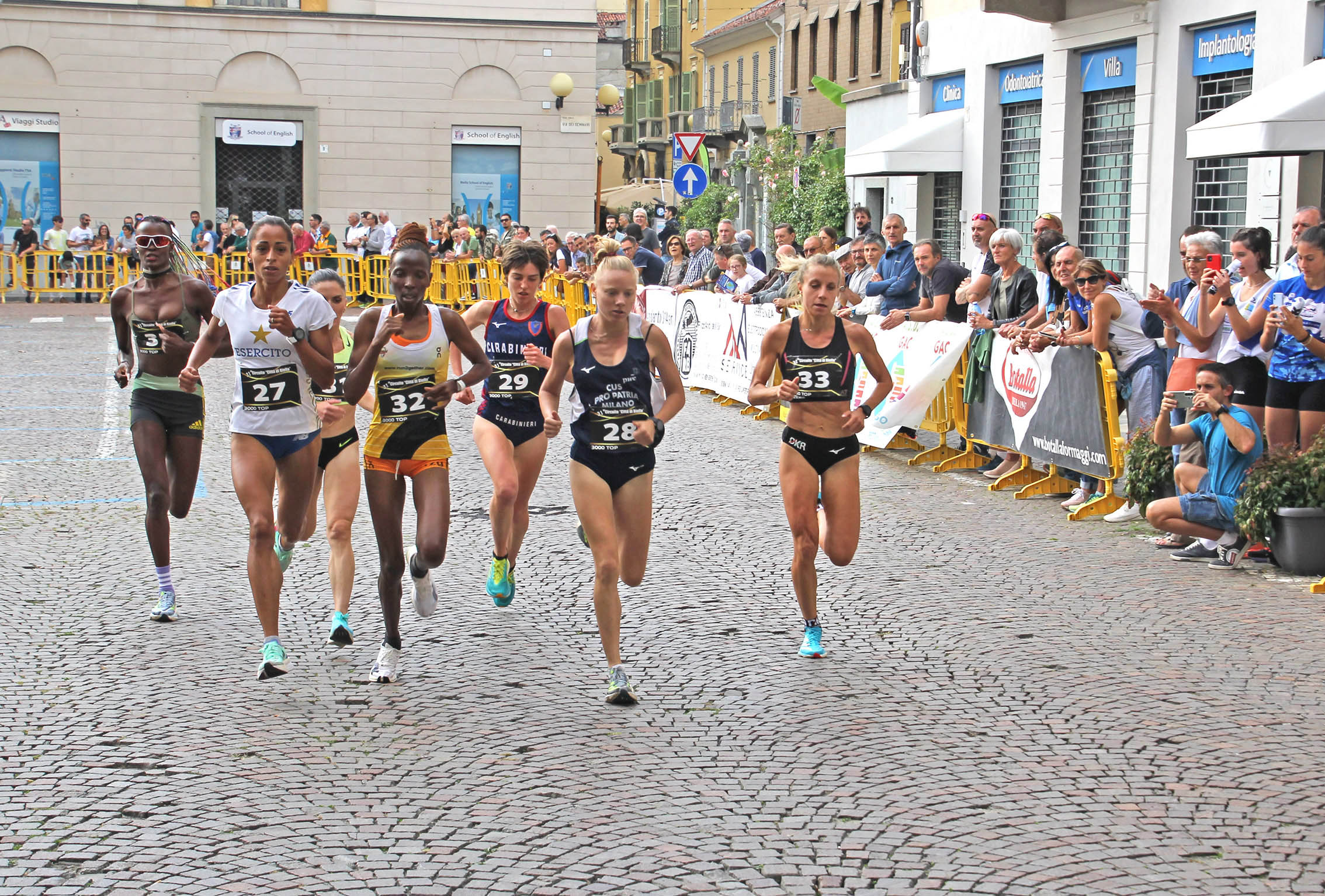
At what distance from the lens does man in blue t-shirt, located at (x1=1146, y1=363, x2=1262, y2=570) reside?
9047 mm

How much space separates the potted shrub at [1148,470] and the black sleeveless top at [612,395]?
4.27 metres

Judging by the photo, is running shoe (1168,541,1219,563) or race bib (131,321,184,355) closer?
race bib (131,321,184,355)

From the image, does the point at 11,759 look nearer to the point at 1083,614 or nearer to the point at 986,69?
the point at 1083,614

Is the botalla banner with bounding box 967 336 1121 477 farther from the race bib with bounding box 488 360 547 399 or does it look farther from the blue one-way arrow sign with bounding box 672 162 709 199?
the blue one-way arrow sign with bounding box 672 162 709 199

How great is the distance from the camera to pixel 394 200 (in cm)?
4041

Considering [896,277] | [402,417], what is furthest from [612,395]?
[896,277]

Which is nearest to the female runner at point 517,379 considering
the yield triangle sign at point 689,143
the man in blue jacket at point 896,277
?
the man in blue jacket at point 896,277

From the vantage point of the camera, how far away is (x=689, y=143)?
26109 mm

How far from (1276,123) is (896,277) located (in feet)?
12.3

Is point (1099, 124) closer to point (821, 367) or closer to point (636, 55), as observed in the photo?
point (821, 367)

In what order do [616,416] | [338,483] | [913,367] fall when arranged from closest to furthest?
[616,416] < [338,483] < [913,367]

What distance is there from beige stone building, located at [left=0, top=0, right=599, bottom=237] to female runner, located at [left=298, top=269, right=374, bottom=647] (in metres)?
33.6

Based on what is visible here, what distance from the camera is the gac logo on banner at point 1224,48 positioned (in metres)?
17.9

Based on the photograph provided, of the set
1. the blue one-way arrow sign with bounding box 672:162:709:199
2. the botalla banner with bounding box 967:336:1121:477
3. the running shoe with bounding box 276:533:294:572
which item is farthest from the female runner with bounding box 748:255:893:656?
the blue one-way arrow sign with bounding box 672:162:709:199
